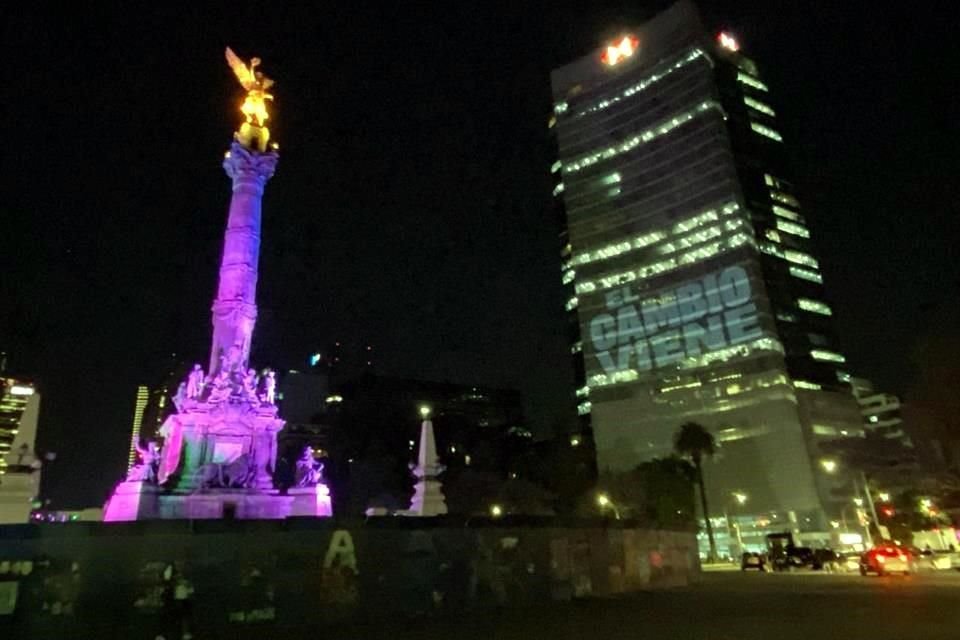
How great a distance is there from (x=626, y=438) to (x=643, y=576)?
251 ft

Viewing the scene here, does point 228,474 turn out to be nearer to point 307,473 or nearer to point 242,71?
point 307,473

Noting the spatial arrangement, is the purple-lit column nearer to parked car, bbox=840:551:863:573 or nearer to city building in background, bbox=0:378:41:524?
city building in background, bbox=0:378:41:524

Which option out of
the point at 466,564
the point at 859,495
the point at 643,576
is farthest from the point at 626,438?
the point at 466,564

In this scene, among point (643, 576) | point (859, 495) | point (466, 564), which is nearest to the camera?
point (466, 564)

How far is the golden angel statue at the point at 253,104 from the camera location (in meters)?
42.0

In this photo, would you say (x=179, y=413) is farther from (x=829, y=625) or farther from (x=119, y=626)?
(x=829, y=625)

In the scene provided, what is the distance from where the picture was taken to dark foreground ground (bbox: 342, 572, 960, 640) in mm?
12844

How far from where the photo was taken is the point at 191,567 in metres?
14.2

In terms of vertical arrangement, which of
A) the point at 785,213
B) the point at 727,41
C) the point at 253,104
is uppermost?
the point at 727,41

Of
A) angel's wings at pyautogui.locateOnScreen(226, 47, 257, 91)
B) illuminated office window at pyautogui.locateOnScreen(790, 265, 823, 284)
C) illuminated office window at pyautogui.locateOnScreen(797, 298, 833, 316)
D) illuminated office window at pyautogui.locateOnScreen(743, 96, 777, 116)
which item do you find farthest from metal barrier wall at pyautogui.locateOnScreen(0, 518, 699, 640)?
illuminated office window at pyautogui.locateOnScreen(743, 96, 777, 116)

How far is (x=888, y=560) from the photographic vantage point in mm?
32500

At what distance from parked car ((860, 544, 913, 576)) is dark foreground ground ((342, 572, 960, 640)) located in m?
11.4

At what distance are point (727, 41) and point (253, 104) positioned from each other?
3719 inches

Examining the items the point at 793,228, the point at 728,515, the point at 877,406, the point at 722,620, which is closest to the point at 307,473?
the point at 722,620
